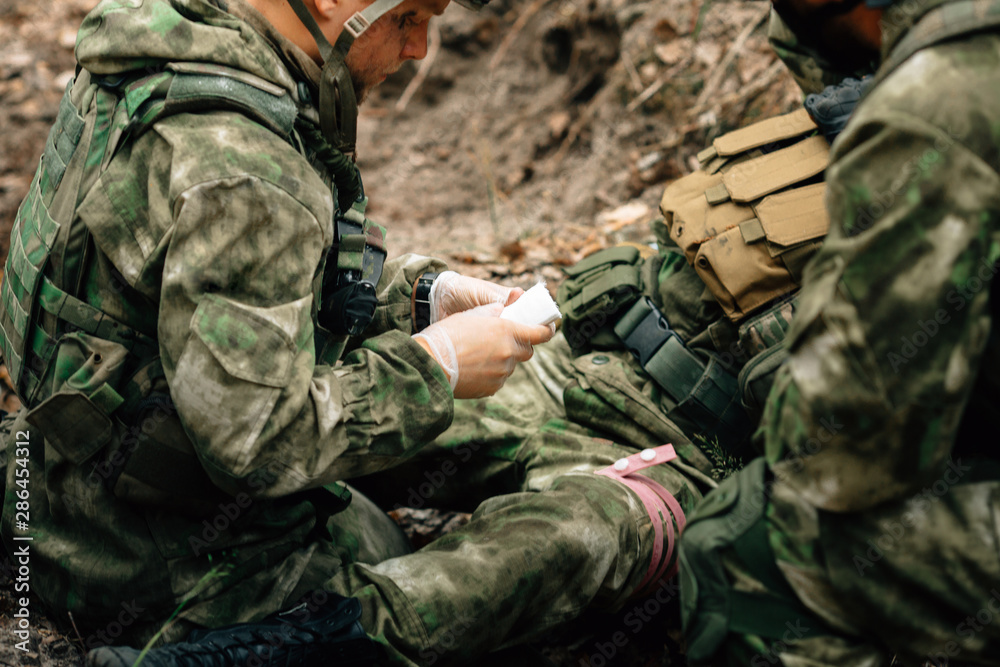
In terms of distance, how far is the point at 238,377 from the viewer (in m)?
1.65

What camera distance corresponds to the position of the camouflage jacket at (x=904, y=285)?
1271mm

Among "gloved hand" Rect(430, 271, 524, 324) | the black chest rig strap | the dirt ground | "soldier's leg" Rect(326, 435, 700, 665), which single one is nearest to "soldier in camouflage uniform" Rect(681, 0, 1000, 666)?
"soldier's leg" Rect(326, 435, 700, 665)

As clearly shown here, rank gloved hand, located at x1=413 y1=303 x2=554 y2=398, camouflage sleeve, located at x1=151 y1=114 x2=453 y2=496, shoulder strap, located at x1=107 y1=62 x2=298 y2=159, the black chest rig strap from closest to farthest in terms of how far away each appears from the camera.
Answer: camouflage sleeve, located at x1=151 y1=114 x2=453 y2=496 < shoulder strap, located at x1=107 y1=62 x2=298 y2=159 < gloved hand, located at x1=413 y1=303 x2=554 y2=398 < the black chest rig strap

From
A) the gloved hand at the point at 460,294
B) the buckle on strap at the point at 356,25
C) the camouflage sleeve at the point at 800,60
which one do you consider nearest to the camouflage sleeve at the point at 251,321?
the buckle on strap at the point at 356,25

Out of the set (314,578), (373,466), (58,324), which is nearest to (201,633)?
(314,578)

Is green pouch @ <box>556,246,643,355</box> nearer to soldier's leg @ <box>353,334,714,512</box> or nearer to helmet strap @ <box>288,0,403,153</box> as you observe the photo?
soldier's leg @ <box>353,334,714,512</box>

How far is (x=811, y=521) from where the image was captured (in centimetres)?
148

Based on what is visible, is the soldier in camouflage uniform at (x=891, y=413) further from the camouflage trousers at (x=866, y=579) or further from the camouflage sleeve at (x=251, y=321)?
the camouflage sleeve at (x=251, y=321)

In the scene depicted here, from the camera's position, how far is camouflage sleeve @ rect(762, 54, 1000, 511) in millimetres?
1271

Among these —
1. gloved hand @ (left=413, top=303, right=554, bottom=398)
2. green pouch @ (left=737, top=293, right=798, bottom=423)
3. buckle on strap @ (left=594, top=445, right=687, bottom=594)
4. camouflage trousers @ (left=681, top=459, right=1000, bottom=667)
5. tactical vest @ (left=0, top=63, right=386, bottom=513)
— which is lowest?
buckle on strap @ (left=594, top=445, right=687, bottom=594)

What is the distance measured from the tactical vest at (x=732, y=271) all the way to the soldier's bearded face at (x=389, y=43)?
1.07 meters

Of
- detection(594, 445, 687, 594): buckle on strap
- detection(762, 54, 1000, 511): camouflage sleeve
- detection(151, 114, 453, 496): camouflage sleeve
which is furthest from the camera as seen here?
detection(594, 445, 687, 594): buckle on strap

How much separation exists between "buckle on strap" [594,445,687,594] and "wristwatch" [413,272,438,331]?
33.8 inches

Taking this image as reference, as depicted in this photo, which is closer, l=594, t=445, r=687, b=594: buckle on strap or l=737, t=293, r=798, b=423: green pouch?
l=737, t=293, r=798, b=423: green pouch
